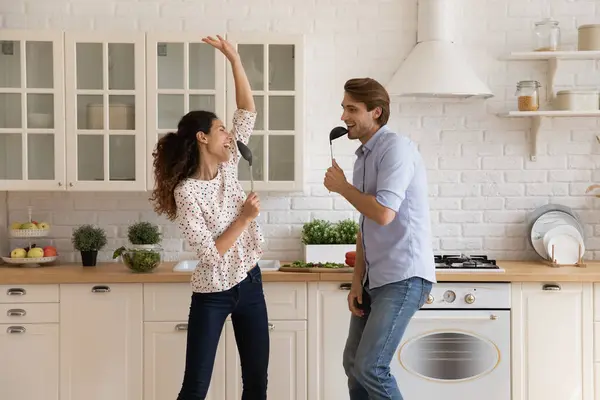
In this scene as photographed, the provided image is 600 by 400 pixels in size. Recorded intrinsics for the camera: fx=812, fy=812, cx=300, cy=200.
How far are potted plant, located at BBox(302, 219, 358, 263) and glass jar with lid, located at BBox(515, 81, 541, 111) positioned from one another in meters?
1.10

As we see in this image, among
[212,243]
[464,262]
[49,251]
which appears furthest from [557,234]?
[49,251]

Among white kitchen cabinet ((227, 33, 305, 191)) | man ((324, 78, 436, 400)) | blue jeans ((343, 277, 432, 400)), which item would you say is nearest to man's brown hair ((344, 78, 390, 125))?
man ((324, 78, 436, 400))

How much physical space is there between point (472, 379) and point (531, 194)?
118 centimetres

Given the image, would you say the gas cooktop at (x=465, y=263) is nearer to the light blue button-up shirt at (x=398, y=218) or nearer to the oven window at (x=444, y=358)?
the oven window at (x=444, y=358)

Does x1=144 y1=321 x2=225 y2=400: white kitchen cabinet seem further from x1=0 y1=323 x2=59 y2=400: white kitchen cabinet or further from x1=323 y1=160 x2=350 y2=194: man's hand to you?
x1=323 y1=160 x2=350 y2=194: man's hand

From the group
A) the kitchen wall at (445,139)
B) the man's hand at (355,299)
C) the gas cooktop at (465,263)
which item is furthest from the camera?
the kitchen wall at (445,139)

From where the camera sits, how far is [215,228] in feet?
10.6

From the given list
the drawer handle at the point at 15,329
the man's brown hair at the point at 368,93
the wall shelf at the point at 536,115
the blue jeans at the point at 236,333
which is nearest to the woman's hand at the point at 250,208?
the blue jeans at the point at 236,333

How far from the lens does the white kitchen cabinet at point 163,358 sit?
3.94m

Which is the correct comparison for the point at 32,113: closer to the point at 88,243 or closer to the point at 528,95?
the point at 88,243

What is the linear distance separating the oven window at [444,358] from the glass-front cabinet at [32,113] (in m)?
1.95

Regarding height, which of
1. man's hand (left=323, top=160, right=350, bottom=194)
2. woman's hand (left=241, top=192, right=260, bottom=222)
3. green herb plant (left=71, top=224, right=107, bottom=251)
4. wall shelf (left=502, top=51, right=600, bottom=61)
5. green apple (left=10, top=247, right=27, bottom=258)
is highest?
wall shelf (left=502, top=51, right=600, bottom=61)

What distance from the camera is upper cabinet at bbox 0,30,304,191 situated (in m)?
4.12

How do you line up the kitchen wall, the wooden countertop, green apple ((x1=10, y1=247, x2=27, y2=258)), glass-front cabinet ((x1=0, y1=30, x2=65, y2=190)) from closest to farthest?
the wooden countertop < glass-front cabinet ((x1=0, y1=30, x2=65, y2=190)) < green apple ((x1=10, y1=247, x2=27, y2=258)) < the kitchen wall
